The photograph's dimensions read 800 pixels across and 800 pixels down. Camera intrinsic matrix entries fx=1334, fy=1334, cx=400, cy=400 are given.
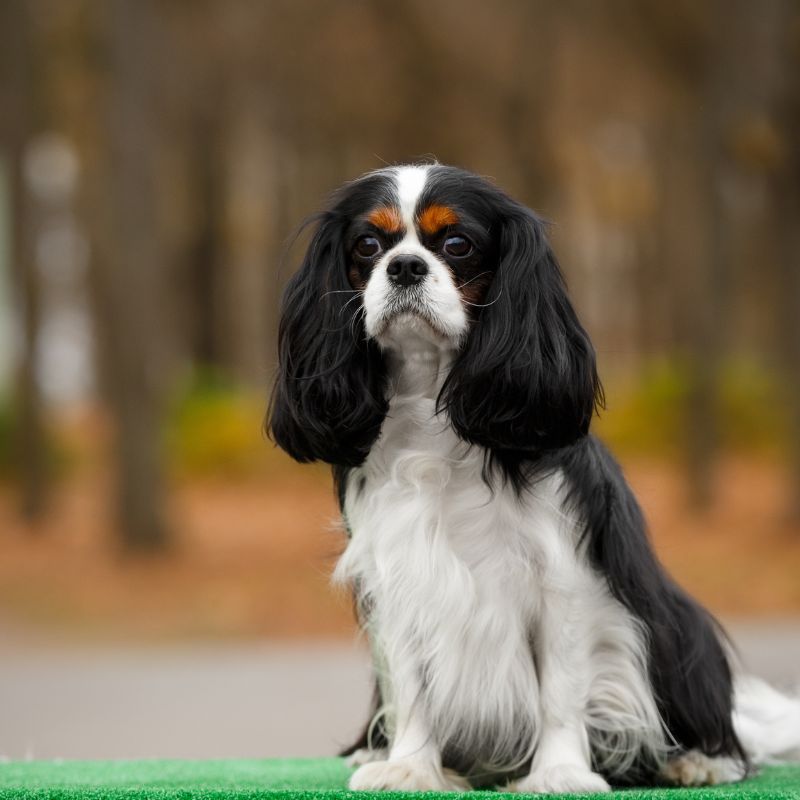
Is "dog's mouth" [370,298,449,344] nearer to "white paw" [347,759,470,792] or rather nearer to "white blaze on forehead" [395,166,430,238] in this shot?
"white blaze on forehead" [395,166,430,238]

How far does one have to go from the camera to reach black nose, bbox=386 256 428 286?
10.5 feet

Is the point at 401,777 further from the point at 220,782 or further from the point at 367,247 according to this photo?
the point at 367,247

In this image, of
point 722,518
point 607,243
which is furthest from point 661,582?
point 607,243

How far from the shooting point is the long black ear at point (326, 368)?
3.38 metres

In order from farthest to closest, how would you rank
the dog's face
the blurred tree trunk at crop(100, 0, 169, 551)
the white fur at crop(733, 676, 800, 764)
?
the blurred tree trunk at crop(100, 0, 169, 551) → the white fur at crop(733, 676, 800, 764) → the dog's face

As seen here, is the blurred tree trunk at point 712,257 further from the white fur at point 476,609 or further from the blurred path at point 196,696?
the white fur at point 476,609

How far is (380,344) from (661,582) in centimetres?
100

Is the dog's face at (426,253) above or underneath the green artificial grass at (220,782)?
above

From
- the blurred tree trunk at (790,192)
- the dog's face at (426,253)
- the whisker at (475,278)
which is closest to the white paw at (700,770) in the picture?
the dog's face at (426,253)

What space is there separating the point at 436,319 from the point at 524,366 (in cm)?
24

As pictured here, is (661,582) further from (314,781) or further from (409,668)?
(314,781)

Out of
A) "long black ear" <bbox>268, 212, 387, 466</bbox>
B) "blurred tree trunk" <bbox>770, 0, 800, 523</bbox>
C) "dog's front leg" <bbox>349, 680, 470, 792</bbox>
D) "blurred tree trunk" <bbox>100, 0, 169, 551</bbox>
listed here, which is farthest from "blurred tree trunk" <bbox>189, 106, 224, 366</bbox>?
"dog's front leg" <bbox>349, 680, 470, 792</bbox>

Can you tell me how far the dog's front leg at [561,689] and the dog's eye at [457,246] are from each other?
2.84 feet

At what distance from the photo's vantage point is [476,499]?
3.32m
